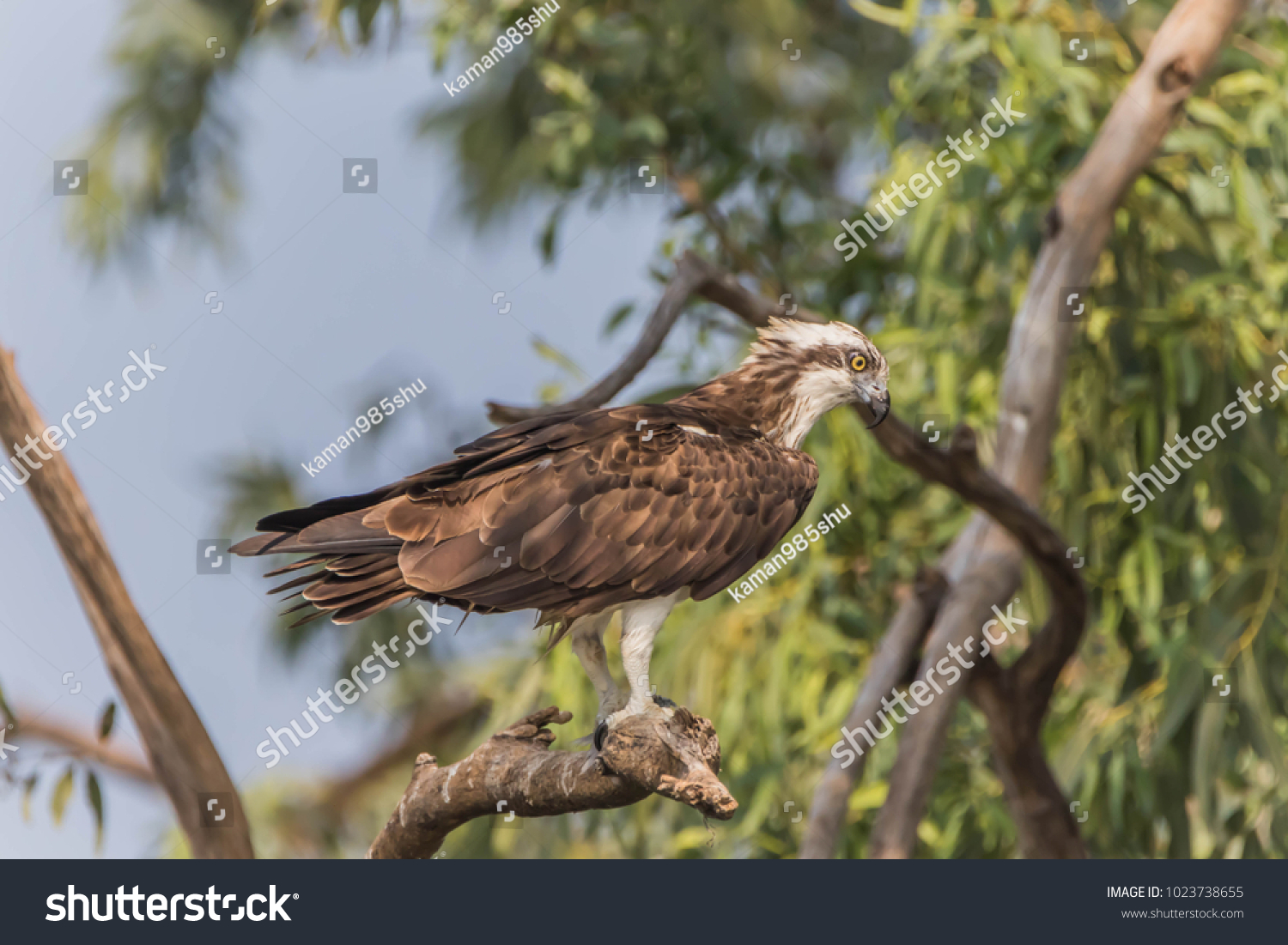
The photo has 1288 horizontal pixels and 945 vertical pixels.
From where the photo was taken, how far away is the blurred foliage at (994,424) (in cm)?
429

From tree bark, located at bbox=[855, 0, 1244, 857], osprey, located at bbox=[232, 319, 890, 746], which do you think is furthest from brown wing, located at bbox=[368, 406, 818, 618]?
tree bark, located at bbox=[855, 0, 1244, 857]

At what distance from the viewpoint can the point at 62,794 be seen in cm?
371

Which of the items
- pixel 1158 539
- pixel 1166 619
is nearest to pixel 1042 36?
pixel 1158 539

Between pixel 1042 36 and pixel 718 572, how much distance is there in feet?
8.99

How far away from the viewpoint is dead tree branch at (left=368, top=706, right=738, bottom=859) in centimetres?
213

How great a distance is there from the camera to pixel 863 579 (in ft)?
15.8

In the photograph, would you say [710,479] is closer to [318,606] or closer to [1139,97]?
[318,606]
